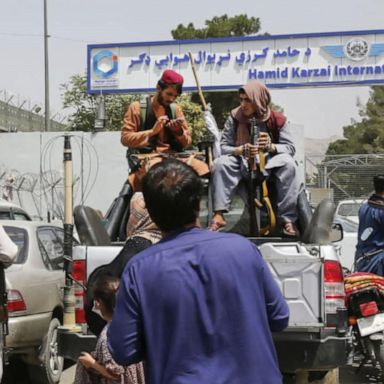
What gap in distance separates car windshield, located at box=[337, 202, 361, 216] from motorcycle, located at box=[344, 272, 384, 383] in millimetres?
8437

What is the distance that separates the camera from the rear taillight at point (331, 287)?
434cm

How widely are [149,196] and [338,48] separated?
19230 mm

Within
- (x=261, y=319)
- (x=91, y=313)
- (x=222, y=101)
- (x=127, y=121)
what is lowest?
(x=91, y=313)

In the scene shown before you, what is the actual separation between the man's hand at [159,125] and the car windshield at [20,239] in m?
1.81

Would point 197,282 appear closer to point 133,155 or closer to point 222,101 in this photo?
point 133,155

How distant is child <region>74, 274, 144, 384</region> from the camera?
3.29 meters

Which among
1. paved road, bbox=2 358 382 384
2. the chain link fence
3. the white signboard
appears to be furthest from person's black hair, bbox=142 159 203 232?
the white signboard

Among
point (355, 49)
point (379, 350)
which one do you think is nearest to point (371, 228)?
point (379, 350)

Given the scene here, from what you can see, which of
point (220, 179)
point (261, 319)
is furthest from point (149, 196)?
point (220, 179)

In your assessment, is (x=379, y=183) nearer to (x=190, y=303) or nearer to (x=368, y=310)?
(x=368, y=310)

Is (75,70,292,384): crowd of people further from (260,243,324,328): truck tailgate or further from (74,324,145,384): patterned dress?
(260,243,324,328): truck tailgate

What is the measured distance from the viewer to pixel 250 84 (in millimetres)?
5605

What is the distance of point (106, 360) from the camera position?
10.8 feet

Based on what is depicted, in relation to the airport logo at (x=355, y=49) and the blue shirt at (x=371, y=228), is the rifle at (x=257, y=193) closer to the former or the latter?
the blue shirt at (x=371, y=228)
